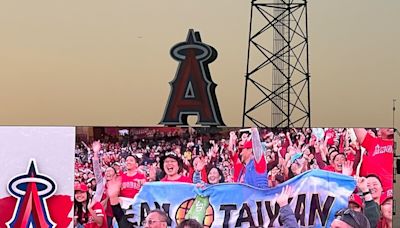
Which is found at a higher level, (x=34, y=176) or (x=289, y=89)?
(x=289, y=89)

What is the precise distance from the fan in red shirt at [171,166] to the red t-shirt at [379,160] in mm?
2935

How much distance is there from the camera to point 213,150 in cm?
987

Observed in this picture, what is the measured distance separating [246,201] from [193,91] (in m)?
1.91

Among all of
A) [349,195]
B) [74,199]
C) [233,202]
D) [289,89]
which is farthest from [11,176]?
[289,89]

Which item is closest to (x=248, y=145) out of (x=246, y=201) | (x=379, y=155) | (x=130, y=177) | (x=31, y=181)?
(x=246, y=201)

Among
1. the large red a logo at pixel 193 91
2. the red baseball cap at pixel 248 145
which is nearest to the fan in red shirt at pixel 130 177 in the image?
the large red a logo at pixel 193 91

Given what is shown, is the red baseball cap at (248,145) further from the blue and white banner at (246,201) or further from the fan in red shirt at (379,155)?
the fan in red shirt at (379,155)

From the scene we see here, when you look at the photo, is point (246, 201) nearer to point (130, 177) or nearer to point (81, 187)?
point (130, 177)

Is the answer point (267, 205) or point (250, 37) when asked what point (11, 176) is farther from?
Answer: point (250, 37)

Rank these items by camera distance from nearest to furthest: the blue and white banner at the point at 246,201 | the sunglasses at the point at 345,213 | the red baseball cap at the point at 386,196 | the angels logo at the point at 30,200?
A: the angels logo at the point at 30,200 → the blue and white banner at the point at 246,201 → the sunglasses at the point at 345,213 → the red baseball cap at the point at 386,196

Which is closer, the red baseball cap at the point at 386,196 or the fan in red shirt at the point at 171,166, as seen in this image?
the fan in red shirt at the point at 171,166

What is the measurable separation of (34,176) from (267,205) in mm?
3500

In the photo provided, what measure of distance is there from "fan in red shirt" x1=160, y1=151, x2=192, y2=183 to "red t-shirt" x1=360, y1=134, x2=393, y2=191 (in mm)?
2935

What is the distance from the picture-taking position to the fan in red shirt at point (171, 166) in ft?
31.9
